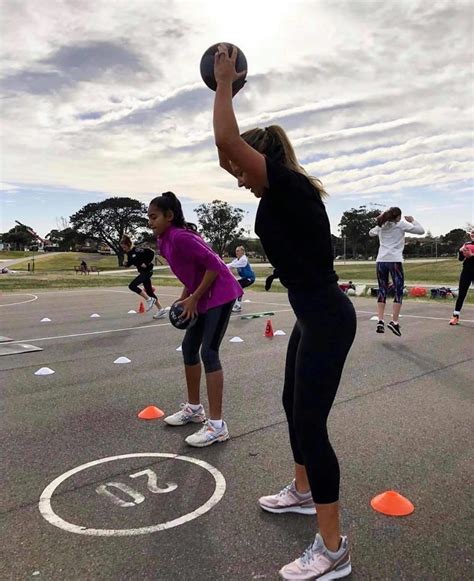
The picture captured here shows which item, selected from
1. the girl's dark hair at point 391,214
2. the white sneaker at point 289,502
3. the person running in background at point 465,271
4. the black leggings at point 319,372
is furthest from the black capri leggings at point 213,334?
the person running in background at point 465,271

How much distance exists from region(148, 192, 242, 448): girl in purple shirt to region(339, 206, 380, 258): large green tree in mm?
107681

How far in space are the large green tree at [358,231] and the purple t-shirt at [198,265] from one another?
353 ft

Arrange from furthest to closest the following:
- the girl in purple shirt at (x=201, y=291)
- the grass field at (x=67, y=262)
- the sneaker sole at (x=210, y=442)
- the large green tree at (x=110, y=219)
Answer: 1. the large green tree at (x=110, y=219)
2. the grass field at (x=67, y=262)
3. the girl in purple shirt at (x=201, y=291)
4. the sneaker sole at (x=210, y=442)

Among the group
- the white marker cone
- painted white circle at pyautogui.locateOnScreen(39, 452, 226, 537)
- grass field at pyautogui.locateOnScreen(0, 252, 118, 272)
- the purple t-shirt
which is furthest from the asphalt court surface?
grass field at pyautogui.locateOnScreen(0, 252, 118, 272)

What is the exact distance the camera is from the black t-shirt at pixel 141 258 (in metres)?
13.3

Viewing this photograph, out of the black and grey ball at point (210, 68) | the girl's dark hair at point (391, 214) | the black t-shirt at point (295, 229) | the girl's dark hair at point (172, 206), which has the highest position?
the black and grey ball at point (210, 68)

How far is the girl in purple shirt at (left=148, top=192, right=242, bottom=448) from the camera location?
4.04m

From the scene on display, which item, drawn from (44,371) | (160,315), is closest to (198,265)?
(44,371)

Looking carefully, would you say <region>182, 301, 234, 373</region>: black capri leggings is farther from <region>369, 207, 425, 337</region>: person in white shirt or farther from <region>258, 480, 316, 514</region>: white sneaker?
<region>369, 207, 425, 337</region>: person in white shirt

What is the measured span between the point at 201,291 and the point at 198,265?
248 millimetres

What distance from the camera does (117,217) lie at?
285 ft

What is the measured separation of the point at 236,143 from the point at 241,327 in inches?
333

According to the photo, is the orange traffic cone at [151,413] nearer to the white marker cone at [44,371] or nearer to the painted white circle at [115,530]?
the painted white circle at [115,530]

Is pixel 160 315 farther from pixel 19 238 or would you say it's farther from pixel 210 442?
pixel 19 238
